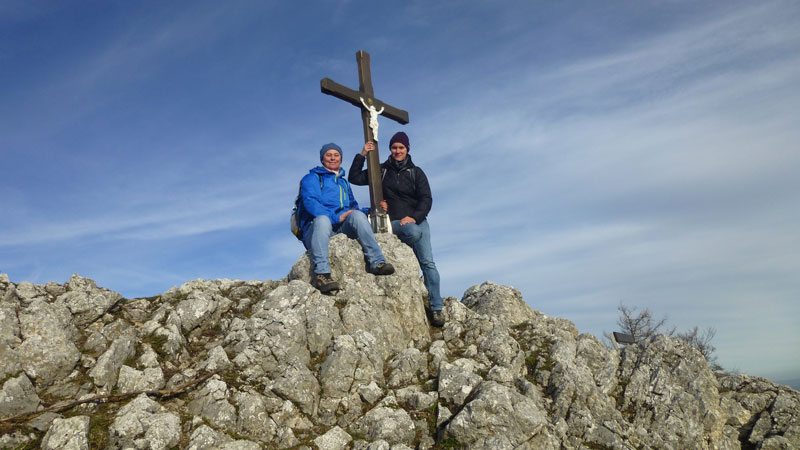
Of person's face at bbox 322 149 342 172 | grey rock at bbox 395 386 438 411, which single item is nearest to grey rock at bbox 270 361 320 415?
grey rock at bbox 395 386 438 411

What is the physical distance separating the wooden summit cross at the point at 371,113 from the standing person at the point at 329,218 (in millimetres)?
820

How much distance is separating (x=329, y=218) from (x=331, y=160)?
164cm

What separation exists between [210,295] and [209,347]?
184cm

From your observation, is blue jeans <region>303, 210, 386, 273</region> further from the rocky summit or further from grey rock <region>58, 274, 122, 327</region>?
grey rock <region>58, 274, 122, 327</region>

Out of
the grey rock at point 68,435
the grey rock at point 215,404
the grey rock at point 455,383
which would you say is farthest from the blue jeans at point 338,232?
the grey rock at point 68,435

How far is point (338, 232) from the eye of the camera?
45.3ft

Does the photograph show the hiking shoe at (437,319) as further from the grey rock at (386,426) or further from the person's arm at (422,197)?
the grey rock at (386,426)

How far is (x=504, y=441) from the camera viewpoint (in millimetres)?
8719

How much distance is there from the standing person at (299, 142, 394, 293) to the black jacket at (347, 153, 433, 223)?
3.50ft

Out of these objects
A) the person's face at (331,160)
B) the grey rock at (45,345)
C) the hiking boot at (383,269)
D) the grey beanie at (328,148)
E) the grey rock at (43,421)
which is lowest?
the grey rock at (43,421)

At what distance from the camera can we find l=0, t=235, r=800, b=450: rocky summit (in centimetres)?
861

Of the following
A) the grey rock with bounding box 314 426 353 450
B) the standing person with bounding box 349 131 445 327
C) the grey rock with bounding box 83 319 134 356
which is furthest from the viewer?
the standing person with bounding box 349 131 445 327

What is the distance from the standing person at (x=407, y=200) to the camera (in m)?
14.1

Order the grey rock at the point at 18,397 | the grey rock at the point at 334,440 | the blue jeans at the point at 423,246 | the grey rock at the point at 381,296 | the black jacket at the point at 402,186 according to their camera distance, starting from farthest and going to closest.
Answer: the black jacket at the point at 402,186, the blue jeans at the point at 423,246, the grey rock at the point at 381,296, the grey rock at the point at 334,440, the grey rock at the point at 18,397
